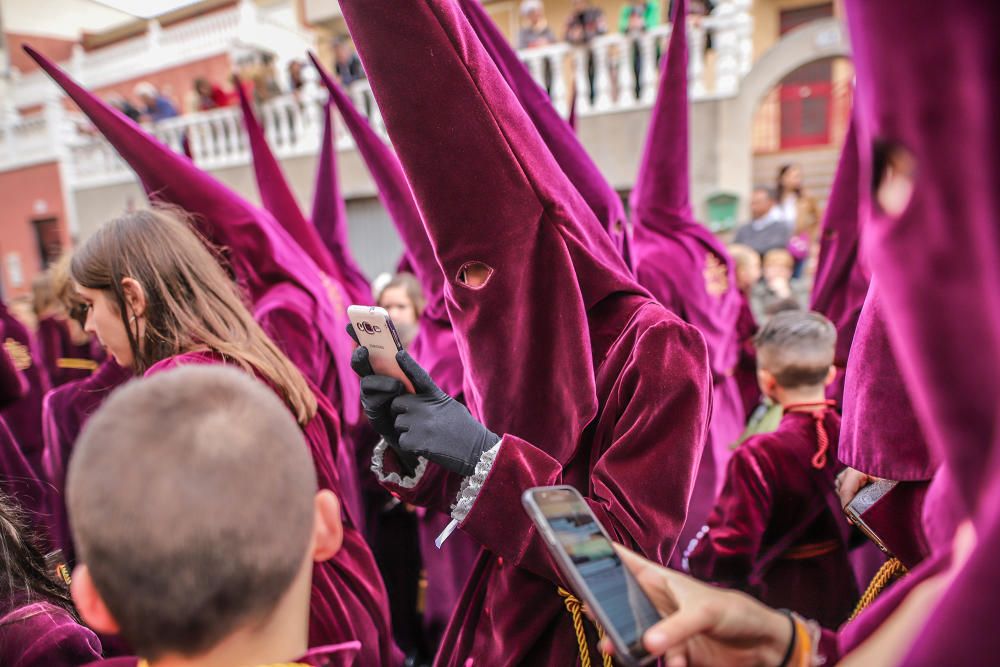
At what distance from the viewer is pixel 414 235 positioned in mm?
2605

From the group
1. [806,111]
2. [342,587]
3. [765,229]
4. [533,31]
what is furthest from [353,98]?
[342,587]

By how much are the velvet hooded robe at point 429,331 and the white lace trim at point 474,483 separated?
1280 millimetres

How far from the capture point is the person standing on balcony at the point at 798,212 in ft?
20.5

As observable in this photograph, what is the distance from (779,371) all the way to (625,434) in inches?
42.2

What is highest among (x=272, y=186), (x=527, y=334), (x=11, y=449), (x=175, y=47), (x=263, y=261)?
(x=175, y=47)

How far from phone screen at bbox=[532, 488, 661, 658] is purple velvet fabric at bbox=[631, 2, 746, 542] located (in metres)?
1.87

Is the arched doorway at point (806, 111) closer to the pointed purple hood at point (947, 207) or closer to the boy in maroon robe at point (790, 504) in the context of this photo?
the boy in maroon robe at point (790, 504)

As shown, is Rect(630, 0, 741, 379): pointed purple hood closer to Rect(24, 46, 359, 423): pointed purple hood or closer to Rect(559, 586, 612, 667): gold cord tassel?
Rect(24, 46, 359, 423): pointed purple hood

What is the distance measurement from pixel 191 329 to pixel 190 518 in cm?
97

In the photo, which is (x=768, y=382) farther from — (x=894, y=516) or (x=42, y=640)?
(x=42, y=640)

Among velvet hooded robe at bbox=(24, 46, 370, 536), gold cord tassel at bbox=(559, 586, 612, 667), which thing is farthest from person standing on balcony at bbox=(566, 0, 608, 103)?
gold cord tassel at bbox=(559, 586, 612, 667)

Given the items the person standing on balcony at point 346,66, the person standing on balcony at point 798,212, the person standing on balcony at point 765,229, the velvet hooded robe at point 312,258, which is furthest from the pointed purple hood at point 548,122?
the person standing on balcony at point 346,66

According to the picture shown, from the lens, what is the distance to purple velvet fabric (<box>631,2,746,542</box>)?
8.63ft

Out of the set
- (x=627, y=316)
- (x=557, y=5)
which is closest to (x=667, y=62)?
(x=627, y=316)
